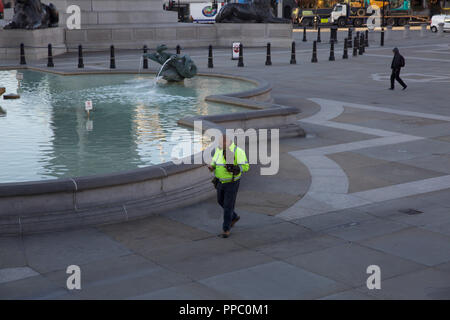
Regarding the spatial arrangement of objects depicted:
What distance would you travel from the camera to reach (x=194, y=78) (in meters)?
23.1

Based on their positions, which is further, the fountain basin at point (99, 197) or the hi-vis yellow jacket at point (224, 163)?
the fountain basin at point (99, 197)

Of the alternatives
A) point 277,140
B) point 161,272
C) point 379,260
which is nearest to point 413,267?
point 379,260

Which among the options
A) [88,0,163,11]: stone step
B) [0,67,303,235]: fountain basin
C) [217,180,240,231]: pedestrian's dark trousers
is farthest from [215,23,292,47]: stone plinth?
[217,180,240,231]: pedestrian's dark trousers

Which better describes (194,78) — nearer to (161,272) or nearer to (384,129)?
(384,129)

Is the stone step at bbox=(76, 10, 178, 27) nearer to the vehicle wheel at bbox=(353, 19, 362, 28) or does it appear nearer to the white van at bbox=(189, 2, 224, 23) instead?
the white van at bbox=(189, 2, 224, 23)

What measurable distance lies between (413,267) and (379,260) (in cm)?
44

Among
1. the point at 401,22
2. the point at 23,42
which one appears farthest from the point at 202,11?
the point at 23,42

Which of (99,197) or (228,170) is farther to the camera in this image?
(99,197)

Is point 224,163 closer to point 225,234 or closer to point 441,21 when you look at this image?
point 225,234

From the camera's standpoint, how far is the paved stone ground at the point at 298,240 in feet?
24.7

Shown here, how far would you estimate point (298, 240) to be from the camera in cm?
913

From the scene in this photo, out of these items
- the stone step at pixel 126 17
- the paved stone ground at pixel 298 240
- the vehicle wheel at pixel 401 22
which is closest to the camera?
the paved stone ground at pixel 298 240

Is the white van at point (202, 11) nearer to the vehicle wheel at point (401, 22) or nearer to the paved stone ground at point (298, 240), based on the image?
the vehicle wheel at point (401, 22)

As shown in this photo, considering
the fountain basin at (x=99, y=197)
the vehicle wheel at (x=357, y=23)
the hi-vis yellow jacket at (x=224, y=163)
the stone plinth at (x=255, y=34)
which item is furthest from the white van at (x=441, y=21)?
the hi-vis yellow jacket at (x=224, y=163)
